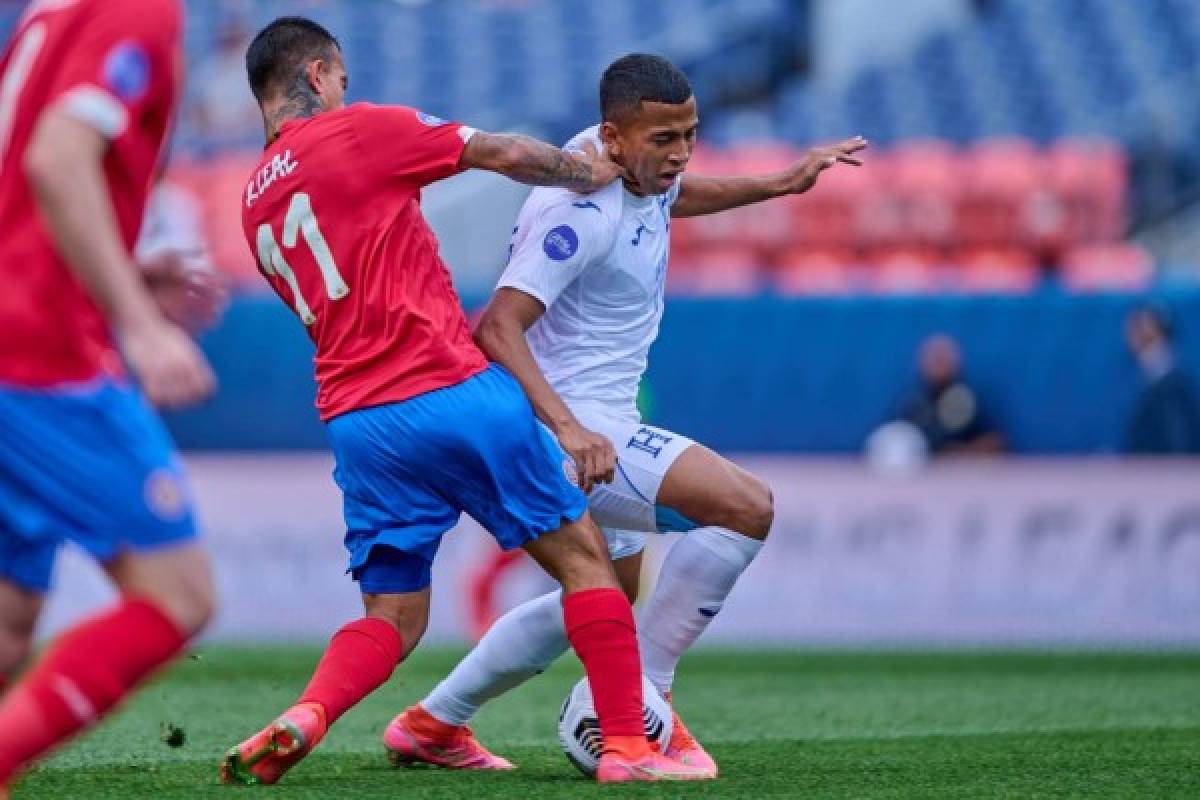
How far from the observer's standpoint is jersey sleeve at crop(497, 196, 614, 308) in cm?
552

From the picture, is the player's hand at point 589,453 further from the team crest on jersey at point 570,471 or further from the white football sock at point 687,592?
the white football sock at point 687,592

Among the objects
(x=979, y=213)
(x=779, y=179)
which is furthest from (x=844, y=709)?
(x=979, y=213)

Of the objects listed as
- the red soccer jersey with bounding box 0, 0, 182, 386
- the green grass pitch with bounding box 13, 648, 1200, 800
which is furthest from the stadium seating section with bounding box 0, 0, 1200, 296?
the red soccer jersey with bounding box 0, 0, 182, 386

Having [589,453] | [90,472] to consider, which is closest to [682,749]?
[589,453]

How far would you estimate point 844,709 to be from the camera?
835 cm

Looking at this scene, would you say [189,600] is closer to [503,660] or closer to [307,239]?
[307,239]

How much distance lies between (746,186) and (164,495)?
2977mm

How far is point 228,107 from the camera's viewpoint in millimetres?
18000

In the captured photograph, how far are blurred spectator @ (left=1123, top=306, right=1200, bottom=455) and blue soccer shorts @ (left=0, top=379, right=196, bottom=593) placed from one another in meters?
9.87

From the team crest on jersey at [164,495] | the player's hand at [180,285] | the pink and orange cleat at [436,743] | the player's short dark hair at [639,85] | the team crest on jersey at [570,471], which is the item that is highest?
the player's short dark hair at [639,85]

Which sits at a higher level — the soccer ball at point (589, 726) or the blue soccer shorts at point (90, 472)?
the blue soccer shorts at point (90, 472)

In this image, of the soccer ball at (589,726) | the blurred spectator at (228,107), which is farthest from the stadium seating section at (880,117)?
the soccer ball at (589,726)

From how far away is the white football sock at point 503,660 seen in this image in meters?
5.92

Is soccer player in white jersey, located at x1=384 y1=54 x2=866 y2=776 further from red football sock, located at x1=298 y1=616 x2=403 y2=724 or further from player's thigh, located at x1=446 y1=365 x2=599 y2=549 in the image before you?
red football sock, located at x1=298 y1=616 x2=403 y2=724
